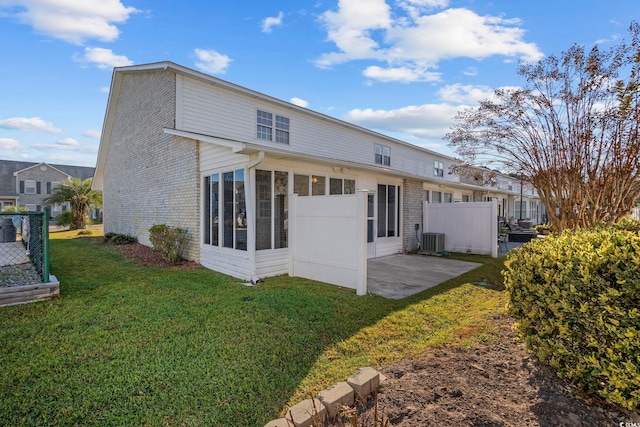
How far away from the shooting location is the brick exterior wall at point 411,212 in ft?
40.1

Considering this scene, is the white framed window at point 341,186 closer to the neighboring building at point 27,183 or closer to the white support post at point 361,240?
the white support post at point 361,240

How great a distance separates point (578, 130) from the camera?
6172 mm

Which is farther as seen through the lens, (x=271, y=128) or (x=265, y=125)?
(x=271, y=128)

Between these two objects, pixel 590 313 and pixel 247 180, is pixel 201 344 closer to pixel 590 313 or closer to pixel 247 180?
pixel 590 313

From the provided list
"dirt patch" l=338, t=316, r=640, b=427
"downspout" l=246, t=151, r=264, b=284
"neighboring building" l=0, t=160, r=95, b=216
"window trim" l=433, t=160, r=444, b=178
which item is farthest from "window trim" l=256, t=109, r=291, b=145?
"neighboring building" l=0, t=160, r=95, b=216

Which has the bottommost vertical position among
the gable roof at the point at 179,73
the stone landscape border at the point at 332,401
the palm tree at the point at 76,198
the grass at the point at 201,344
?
the grass at the point at 201,344

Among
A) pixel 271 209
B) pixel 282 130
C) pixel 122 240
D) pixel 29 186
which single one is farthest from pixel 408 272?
pixel 29 186

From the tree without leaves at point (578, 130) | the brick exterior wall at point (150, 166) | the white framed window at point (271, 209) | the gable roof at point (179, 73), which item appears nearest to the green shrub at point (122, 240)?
the brick exterior wall at point (150, 166)

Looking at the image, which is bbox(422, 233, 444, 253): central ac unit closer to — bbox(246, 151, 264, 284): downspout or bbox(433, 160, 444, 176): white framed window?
bbox(246, 151, 264, 284): downspout

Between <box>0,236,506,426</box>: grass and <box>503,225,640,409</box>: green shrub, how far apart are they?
1.39 m

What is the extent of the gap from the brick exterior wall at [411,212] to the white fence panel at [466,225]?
0.51 metres

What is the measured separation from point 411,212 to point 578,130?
265 inches

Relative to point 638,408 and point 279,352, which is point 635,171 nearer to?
point 638,408

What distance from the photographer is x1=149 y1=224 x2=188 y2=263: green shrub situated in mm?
9320
